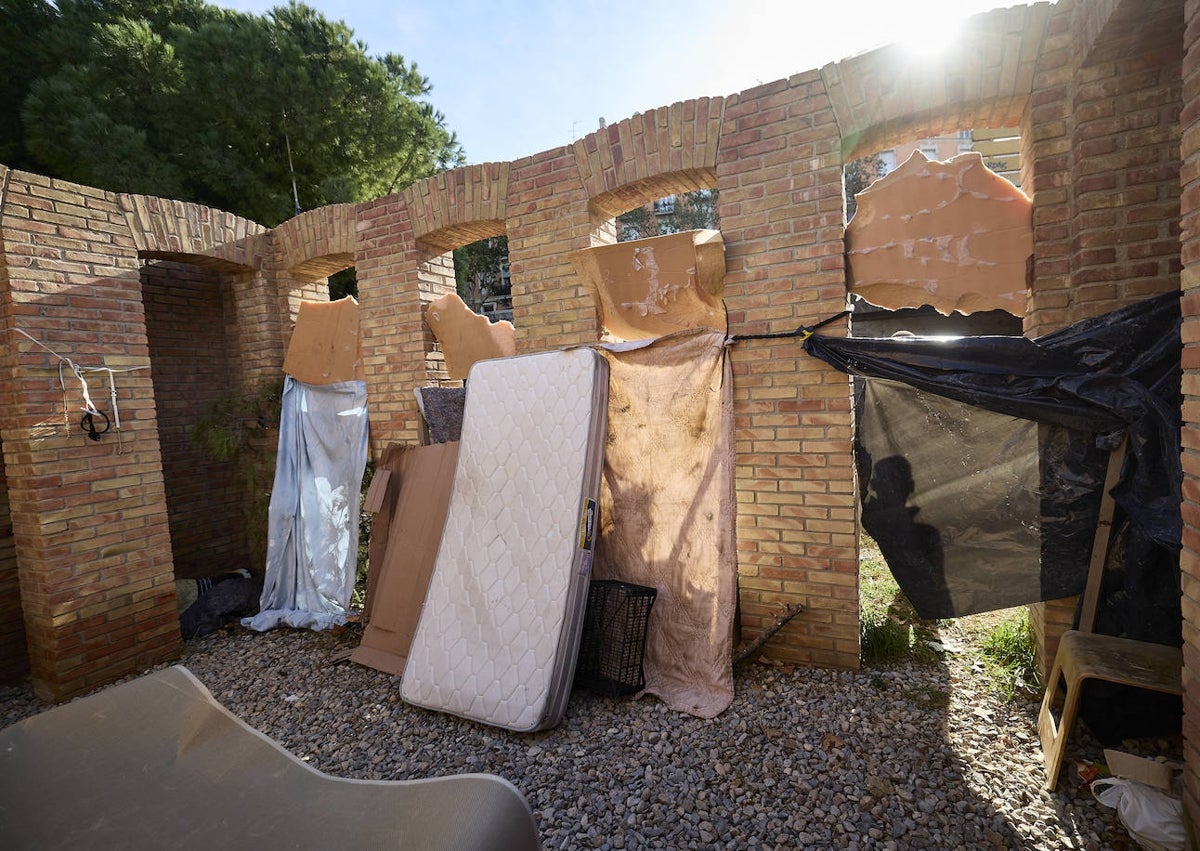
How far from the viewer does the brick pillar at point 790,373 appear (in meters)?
3.14

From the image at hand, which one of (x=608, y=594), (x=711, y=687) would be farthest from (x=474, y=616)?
(x=711, y=687)

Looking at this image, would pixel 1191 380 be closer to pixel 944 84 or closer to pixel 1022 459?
pixel 1022 459

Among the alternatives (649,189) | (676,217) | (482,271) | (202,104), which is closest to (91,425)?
(649,189)

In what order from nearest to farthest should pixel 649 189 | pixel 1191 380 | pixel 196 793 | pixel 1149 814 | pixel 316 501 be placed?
pixel 196 793, pixel 1191 380, pixel 1149 814, pixel 649 189, pixel 316 501

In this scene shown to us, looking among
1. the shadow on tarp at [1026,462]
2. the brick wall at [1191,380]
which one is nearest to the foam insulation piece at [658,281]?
the shadow on tarp at [1026,462]

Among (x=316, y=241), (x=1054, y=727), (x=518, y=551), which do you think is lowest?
(x=1054, y=727)

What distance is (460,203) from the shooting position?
4.20 metres

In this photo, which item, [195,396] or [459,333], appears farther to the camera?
[195,396]

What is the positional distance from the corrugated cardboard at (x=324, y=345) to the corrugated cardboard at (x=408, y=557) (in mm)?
1388

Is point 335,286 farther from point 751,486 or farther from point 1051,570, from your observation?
point 1051,570

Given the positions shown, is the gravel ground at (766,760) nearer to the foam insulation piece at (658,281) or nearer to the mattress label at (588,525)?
the mattress label at (588,525)

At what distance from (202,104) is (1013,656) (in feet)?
40.9

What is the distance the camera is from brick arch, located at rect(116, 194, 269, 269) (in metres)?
4.37

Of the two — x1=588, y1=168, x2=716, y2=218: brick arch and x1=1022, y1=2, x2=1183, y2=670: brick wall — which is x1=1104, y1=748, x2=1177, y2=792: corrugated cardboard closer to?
x1=1022, y1=2, x2=1183, y2=670: brick wall
